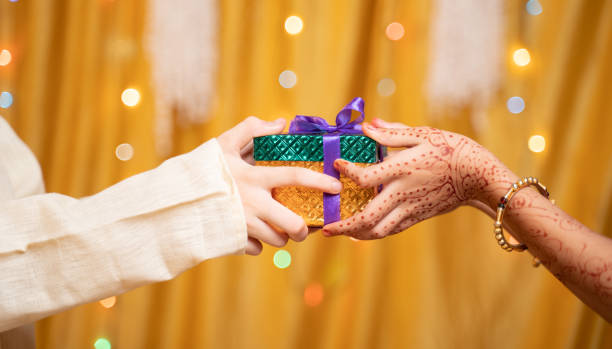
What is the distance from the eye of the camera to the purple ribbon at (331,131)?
0.79 meters

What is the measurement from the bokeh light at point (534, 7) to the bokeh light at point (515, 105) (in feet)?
0.81

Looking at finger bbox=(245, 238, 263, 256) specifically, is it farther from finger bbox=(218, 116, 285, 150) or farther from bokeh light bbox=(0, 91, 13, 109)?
bokeh light bbox=(0, 91, 13, 109)

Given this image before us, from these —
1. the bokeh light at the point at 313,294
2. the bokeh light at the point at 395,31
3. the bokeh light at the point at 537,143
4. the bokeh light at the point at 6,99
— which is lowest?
the bokeh light at the point at 313,294

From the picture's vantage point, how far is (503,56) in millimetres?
1396

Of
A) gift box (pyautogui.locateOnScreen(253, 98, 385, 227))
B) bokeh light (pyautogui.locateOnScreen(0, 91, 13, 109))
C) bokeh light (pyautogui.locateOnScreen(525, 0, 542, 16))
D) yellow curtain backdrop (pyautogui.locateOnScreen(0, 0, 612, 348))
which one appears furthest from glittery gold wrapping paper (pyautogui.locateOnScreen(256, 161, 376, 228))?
bokeh light (pyautogui.locateOnScreen(0, 91, 13, 109))

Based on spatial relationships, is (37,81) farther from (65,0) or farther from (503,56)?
(503,56)

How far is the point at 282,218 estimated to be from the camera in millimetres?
719

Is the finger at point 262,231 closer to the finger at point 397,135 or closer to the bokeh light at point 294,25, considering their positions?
the finger at point 397,135

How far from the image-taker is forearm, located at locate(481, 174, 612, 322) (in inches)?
27.4

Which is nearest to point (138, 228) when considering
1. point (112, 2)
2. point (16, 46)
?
point (112, 2)

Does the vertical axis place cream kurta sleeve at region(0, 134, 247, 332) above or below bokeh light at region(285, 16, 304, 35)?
below

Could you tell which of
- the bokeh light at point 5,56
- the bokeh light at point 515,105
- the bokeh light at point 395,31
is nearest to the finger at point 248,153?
the bokeh light at point 395,31

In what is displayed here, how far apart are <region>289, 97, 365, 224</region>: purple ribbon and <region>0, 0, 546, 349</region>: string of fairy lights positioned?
59 centimetres

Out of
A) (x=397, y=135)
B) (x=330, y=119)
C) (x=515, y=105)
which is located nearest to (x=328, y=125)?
(x=397, y=135)
